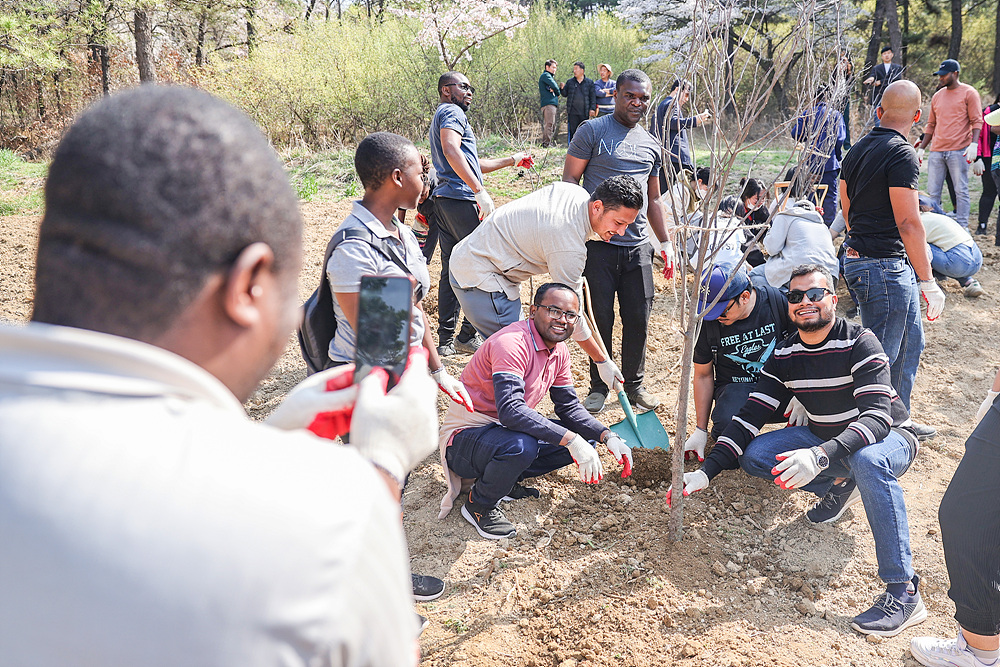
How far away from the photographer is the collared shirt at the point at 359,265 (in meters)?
2.36

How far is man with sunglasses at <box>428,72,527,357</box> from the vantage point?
4562 millimetres

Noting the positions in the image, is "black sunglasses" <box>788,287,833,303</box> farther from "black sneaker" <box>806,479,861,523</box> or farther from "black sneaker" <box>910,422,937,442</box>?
"black sneaker" <box>910,422,937,442</box>

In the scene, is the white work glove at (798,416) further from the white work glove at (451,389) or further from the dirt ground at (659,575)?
the white work glove at (451,389)

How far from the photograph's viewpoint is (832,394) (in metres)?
3.18

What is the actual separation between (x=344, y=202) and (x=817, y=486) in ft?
22.1

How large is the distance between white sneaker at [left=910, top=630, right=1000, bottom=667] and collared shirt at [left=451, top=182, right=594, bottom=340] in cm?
187

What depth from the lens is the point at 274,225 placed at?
77cm

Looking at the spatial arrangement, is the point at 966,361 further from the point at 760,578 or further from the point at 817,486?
the point at 760,578

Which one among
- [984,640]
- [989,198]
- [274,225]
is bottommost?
[984,640]

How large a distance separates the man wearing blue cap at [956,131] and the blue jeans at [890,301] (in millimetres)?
4311

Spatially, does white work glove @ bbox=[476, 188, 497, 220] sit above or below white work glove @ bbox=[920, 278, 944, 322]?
above

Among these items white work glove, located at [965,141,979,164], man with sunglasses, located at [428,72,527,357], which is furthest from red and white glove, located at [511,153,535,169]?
white work glove, located at [965,141,979,164]

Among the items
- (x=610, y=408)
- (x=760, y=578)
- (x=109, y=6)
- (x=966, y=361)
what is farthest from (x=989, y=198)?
(x=109, y=6)

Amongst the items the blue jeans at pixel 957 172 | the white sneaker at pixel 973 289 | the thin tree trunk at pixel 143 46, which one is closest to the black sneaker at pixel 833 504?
the white sneaker at pixel 973 289
